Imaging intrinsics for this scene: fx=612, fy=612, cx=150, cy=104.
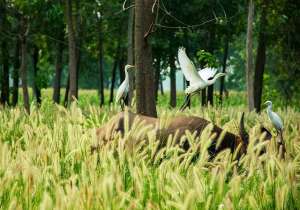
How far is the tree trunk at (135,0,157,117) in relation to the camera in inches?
423

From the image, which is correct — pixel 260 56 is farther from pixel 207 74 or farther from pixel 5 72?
pixel 207 74

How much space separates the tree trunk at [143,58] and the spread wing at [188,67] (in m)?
1.20

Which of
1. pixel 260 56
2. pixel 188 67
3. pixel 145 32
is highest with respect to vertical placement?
pixel 145 32

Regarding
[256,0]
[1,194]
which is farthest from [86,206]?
[256,0]

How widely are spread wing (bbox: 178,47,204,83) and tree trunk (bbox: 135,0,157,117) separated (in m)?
1.20

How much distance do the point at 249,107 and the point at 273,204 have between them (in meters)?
13.8

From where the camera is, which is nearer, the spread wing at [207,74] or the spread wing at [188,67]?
the spread wing at [188,67]

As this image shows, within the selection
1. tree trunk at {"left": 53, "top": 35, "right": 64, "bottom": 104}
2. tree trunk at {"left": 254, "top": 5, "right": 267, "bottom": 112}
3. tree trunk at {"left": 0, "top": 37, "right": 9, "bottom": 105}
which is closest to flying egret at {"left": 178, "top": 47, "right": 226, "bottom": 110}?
tree trunk at {"left": 254, "top": 5, "right": 267, "bottom": 112}

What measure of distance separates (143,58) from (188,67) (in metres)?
1.43

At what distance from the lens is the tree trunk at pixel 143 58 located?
10.8 m

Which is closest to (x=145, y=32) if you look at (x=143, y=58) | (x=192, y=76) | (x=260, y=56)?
(x=143, y=58)

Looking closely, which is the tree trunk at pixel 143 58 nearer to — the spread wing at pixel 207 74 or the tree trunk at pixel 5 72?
the spread wing at pixel 207 74

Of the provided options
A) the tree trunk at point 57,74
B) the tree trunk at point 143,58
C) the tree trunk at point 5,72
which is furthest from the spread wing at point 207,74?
the tree trunk at point 57,74

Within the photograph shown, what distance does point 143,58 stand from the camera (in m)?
10.8
